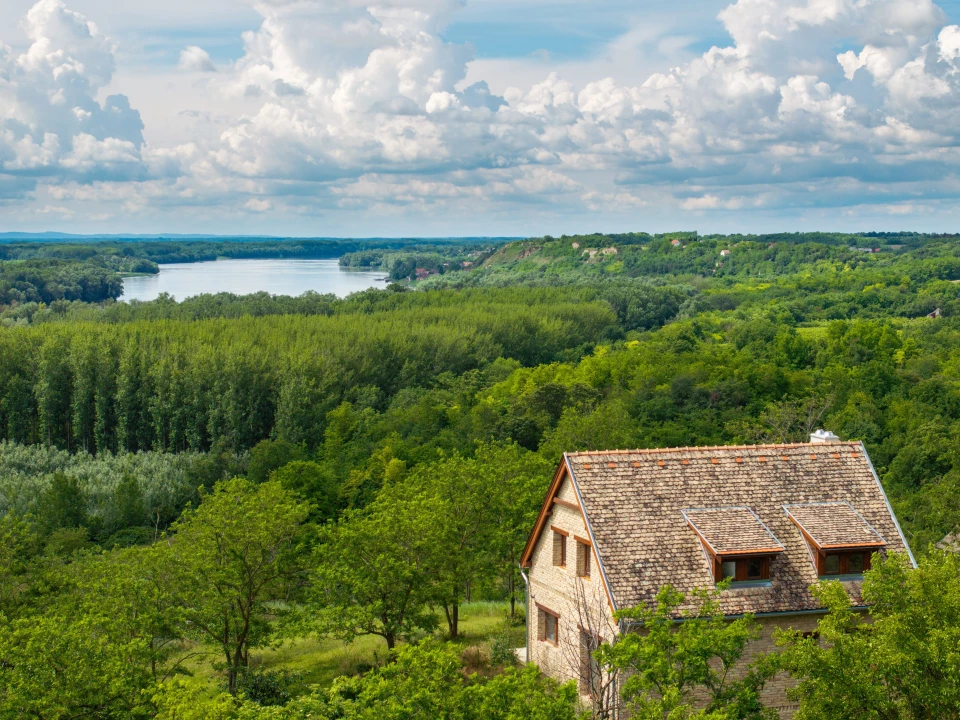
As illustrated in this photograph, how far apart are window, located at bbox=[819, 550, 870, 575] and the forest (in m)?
3.91

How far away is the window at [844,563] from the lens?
2909cm

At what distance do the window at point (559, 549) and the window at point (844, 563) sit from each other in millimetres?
7515

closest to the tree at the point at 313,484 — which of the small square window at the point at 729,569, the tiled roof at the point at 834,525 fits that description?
the tiled roof at the point at 834,525

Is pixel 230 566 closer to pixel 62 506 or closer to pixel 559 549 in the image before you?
pixel 559 549

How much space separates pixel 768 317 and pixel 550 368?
68.6 meters

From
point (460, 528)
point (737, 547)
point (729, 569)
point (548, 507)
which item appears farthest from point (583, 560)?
point (460, 528)

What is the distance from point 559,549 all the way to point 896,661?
12543 millimetres

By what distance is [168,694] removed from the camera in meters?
23.4

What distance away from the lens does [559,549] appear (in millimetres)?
31609

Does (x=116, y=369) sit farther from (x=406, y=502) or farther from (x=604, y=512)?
(x=604, y=512)

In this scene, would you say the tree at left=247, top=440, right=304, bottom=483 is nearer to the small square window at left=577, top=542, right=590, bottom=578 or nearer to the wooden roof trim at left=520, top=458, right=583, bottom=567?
the wooden roof trim at left=520, top=458, right=583, bottom=567

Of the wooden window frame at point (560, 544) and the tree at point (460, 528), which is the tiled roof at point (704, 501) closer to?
the wooden window frame at point (560, 544)

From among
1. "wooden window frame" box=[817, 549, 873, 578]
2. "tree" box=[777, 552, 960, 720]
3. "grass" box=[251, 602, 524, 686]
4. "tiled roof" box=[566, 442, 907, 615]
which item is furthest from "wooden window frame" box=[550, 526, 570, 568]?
"tree" box=[777, 552, 960, 720]

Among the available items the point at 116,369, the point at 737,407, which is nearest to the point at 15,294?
the point at 116,369
